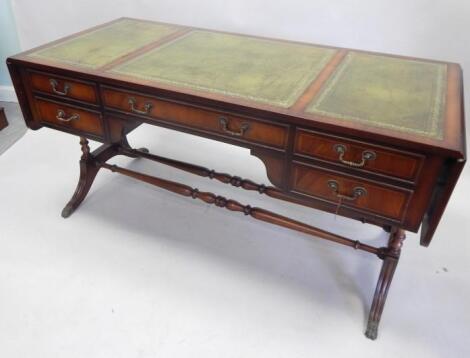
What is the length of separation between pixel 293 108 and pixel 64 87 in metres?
0.91

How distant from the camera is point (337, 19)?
84.0 inches

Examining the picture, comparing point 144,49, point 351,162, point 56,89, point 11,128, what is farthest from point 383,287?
point 11,128

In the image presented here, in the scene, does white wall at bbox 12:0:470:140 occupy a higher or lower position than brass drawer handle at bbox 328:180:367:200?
higher

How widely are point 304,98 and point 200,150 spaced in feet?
4.42

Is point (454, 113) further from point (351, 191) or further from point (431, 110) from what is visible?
point (351, 191)

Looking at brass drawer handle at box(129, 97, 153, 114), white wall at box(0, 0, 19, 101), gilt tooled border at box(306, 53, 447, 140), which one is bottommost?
white wall at box(0, 0, 19, 101)

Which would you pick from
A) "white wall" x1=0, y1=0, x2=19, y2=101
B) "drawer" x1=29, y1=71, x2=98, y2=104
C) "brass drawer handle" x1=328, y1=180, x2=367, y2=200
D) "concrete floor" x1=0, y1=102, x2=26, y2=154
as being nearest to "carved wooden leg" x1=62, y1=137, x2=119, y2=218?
"drawer" x1=29, y1=71, x2=98, y2=104

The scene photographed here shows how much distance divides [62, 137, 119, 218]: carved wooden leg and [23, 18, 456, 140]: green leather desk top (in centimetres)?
54

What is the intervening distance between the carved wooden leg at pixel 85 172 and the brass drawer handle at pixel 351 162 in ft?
4.26

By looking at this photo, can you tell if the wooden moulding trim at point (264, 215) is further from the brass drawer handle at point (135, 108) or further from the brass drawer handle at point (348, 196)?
the brass drawer handle at point (135, 108)

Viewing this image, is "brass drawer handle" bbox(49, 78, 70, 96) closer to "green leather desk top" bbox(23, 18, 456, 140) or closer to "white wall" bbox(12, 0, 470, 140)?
"green leather desk top" bbox(23, 18, 456, 140)

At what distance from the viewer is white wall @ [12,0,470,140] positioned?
6.64ft

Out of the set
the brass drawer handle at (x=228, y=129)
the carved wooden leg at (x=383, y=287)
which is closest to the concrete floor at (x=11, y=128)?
the brass drawer handle at (x=228, y=129)

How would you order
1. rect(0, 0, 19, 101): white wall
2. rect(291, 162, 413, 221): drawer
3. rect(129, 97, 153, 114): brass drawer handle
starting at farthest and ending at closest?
1. rect(0, 0, 19, 101): white wall
2. rect(129, 97, 153, 114): brass drawer handle
3. rect(291, 162, 413, 221): drawer
